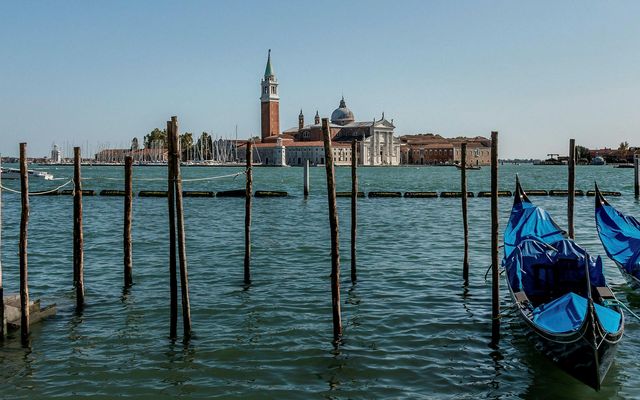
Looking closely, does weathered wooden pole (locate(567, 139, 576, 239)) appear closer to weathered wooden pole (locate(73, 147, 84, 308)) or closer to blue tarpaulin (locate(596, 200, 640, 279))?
blue tarpaulin (locate(596, 200, 640, 279))

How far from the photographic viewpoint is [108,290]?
37.9 feet

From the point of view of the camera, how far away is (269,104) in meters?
128

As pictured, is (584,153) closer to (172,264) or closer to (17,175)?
(17,175)

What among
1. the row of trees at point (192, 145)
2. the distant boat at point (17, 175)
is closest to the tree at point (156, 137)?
the row of trees at point (192, 145)

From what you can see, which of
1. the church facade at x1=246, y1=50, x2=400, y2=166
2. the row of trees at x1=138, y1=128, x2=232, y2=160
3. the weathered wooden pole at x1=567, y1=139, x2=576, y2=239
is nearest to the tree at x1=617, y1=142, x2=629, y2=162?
the church facade at x1=246, y1=50, x2=400, y2=166

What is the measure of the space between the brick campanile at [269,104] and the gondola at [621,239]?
385ft

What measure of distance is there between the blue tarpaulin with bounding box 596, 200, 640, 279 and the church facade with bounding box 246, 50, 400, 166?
4254 inches

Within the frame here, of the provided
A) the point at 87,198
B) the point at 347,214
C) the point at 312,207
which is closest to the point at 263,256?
the point at 347,214

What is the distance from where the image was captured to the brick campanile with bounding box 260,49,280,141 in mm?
128000

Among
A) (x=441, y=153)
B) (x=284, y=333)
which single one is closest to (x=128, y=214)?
(x=284, y=333)

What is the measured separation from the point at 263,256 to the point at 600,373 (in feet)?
33.6

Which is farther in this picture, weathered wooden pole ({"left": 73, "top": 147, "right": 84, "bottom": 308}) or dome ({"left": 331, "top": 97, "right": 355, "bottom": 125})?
dome ({"left": 331, "top": 97, "right": 355, "bottom": 125})

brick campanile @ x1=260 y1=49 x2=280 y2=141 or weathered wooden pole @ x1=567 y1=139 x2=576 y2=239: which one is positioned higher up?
brick campanile @ x1=260 y1=49 x2=280 y2=141

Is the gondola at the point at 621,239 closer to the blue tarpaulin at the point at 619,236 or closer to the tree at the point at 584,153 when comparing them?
the blue tarpaulin at the point at 619,236
